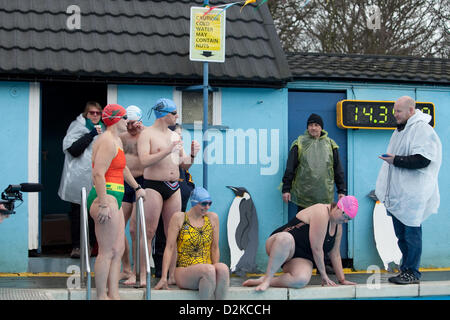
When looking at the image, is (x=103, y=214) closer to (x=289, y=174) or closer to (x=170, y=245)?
(x=170, y=245)

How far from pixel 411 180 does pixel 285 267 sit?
165 centimetres

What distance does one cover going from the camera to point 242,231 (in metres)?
7.79

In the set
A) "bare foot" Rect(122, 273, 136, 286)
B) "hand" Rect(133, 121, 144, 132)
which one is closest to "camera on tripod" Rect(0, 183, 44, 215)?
"bare foot" Rect(122, 273, 136, 286)

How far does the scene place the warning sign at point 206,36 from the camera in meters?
7.20

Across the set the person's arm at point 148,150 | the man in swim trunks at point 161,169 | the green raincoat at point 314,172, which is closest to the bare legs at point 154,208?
the man in swim trunks at point 161,169

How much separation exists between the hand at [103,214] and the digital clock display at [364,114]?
3922 millimetres

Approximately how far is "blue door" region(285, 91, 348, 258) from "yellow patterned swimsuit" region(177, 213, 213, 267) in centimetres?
245

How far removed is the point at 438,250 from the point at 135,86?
14.9ft

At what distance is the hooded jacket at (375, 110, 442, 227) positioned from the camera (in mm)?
6500

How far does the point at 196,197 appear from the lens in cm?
595

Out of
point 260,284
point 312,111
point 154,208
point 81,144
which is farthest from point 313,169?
point 81,144

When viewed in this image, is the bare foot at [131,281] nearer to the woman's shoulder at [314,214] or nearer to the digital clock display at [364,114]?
the woman's shoulder at [314,214]

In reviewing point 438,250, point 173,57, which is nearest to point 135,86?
point 173,57

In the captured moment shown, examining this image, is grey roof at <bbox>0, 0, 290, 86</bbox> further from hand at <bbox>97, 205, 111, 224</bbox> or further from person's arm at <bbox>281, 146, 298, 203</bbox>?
hand at <bbox>97, 205, 111, 224</bbox>
